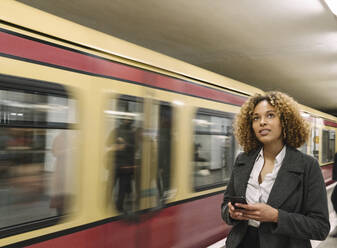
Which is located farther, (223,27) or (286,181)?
(223,27)

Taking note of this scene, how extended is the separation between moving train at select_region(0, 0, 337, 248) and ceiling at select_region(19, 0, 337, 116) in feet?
7.18

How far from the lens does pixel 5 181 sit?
2268mm

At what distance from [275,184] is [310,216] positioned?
0.23 meters

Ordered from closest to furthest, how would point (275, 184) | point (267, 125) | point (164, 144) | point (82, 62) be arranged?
point (275, 184) < point (267, 125) < point (82, 62) < point (164, 144)

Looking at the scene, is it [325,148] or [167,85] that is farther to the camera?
[325,148]

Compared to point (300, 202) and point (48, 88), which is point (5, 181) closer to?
Result: point (48, 88)

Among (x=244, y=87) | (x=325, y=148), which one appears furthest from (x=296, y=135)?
(x=325, y=148)

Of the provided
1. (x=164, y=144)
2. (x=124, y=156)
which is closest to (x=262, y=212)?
(x=124, y=156)

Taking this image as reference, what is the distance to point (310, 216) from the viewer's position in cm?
172

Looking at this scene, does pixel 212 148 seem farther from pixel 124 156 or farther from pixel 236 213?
pixel 236 213

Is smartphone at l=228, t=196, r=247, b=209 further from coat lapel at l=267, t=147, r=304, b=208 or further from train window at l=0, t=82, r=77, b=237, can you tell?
train window at l=0, t=82, r=77, b=237

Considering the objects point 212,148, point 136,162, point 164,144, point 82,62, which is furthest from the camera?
point 212,148

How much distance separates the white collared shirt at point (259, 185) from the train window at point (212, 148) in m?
2.49

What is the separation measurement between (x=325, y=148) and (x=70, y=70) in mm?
11049
